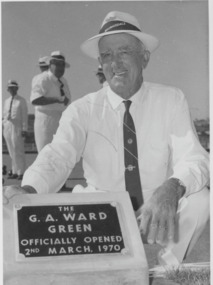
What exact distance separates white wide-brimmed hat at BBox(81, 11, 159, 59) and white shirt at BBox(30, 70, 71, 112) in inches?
8.2

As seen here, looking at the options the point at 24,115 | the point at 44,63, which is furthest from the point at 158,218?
the point at 44,63

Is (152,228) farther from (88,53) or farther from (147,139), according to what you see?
(88,53)

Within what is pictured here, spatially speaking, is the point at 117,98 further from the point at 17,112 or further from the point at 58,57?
the point at 17,112

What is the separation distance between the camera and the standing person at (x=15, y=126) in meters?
2.11

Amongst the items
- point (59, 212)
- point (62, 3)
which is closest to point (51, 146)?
point (59, 212)

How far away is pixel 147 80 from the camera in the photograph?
218cm

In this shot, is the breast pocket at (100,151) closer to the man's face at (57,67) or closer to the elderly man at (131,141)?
the elderly man at (131,141)

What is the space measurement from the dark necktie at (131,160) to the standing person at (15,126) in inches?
20.3

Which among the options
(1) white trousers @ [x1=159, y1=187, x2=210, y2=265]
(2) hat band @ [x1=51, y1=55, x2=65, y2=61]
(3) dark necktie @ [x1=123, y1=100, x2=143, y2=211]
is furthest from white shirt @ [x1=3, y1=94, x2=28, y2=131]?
(1) white trousers @ [x1=159, y1=187, x2=210, y2=265]

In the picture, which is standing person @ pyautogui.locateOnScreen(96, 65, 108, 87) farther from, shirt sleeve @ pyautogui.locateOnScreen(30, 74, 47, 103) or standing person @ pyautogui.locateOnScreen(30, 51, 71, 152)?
shirt sleeve @ pyautogui.locateOnScreen(30, 74, 47, 103)

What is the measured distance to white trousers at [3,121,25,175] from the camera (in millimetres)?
2105

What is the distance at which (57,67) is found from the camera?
213 cm

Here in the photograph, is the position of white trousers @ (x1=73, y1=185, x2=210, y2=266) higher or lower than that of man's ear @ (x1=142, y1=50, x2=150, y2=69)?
lower

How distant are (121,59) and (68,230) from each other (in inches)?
34.8
